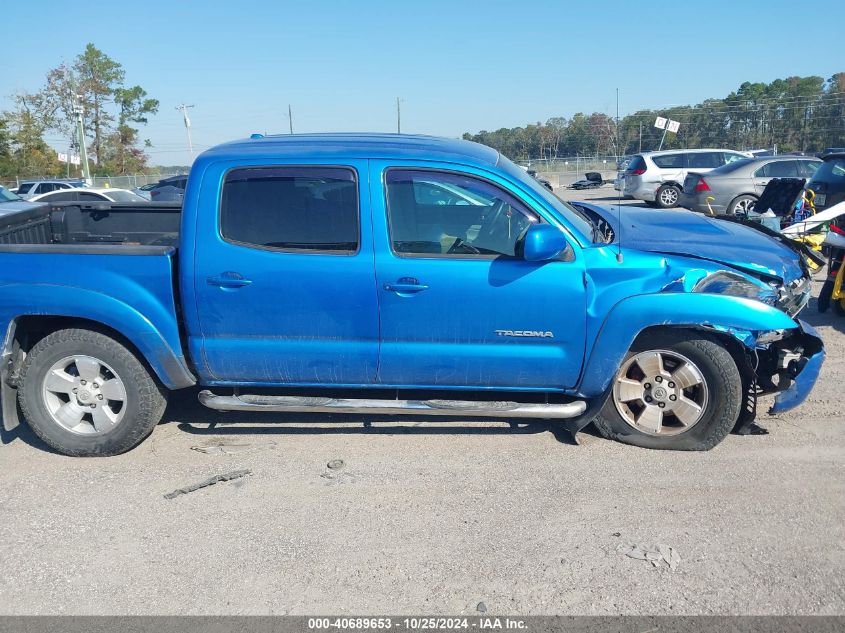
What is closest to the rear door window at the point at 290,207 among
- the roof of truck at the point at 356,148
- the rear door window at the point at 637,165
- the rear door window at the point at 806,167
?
the roof of truck at the point at 356,148

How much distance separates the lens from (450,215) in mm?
4324

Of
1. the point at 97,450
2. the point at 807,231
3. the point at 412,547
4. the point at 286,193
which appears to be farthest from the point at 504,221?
the point at 807,231

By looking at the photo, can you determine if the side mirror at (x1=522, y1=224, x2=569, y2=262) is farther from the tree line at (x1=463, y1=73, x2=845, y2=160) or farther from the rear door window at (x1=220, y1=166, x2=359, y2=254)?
the tree line at (x1=463, y1=73, x2=845, y2=160)

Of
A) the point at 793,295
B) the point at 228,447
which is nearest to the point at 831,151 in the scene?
the point at 793,295

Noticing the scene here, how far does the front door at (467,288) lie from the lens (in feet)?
13.7

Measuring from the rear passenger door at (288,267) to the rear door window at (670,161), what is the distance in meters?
17.4

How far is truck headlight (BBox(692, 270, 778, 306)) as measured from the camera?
13.8 ft

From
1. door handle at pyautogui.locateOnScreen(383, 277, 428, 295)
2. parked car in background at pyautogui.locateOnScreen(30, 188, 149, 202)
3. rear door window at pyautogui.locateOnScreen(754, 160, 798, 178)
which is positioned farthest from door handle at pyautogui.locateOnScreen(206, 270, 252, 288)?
rear door window at pyautogui.locateOnScreen(754, 160, 798, 178)

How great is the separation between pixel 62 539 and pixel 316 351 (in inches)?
65.8

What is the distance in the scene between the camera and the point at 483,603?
313 centimetres

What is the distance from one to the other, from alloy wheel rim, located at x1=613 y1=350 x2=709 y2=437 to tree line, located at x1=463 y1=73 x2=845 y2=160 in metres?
29.7

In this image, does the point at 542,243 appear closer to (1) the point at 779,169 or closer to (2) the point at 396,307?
(2) the point at 396,307

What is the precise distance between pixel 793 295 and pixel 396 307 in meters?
2.54

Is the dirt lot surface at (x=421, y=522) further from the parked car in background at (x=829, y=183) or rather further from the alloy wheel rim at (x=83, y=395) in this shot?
the parked car in background at (x=829, y=183)
